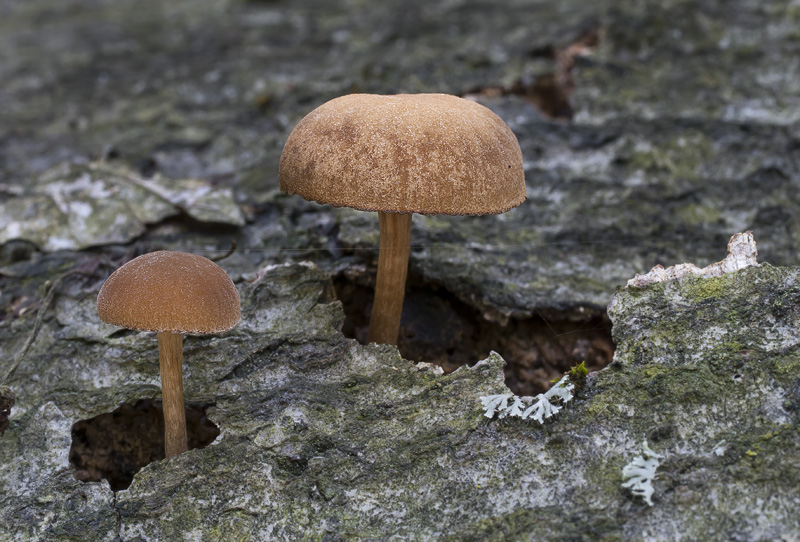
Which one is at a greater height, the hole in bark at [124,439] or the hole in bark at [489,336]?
the hole in bark at [489,336]

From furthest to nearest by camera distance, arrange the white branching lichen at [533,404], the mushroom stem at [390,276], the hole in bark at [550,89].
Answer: the hole in bark at [550,89] < the mushroom stem at [390,276] < the white branching lichen at [533,404]

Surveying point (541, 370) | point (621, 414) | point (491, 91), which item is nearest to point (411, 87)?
point (491, 91)

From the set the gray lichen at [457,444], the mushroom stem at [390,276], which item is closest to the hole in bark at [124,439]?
the gray lichen at [457,444]

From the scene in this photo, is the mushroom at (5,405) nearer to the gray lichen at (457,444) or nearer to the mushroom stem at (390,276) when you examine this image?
the gray lichen at (457,444)

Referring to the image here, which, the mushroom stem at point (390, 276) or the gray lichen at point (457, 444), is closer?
the gray lichen at point (457, 444)

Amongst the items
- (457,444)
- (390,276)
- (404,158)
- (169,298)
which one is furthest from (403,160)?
(457,444)

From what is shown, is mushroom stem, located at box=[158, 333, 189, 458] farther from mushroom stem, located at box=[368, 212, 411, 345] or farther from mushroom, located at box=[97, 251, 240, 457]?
mushroom stem, located at box=[368, 212, 411, 345]
